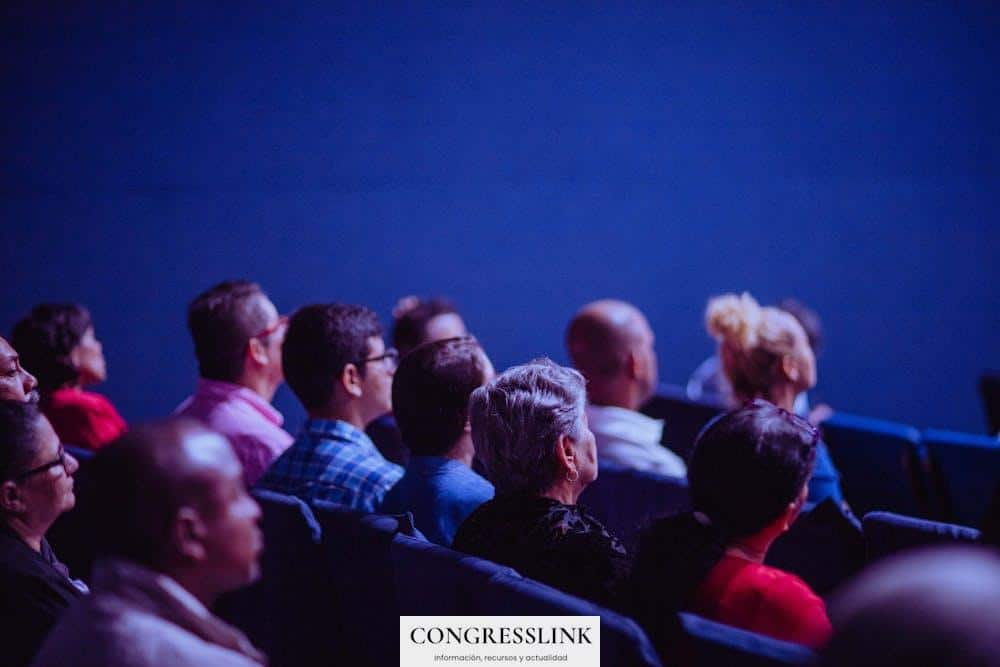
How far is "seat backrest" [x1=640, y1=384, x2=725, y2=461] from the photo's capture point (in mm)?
4719

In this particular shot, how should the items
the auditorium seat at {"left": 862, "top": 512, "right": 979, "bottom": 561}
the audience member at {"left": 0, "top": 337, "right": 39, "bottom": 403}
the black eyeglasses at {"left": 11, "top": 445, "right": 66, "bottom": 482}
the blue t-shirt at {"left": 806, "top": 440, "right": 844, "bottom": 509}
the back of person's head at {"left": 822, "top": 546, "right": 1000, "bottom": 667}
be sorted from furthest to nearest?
the blue t-shirt at {"left": 806, "top": 440, "right": 844, "bottom": 509}
the audience member at {"left": 0, "top": 337, "right": 39, "bottom": 403}
the auditorium seat at {"left": 862, "top": 512, "right": 979, "bottom": 561}
the black eyeglasses at {"left": 11, "top": 445, "right": 66, "bottom": 482}
the back of person's head at {"left": 822, "top": 546, "right": 1000, "bottom": 667}

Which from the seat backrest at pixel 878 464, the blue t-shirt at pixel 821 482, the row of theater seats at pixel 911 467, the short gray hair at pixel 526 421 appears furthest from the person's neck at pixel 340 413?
the seat backrest at pixel 878 464

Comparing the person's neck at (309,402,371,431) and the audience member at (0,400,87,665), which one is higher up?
the person's neck at (309,402,371,431)

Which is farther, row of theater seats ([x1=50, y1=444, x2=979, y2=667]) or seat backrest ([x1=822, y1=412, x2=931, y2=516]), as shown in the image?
seat backrest ([x1=822, y1=412, x2=931, y2=516])

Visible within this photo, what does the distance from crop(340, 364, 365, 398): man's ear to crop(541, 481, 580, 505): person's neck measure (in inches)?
41.1

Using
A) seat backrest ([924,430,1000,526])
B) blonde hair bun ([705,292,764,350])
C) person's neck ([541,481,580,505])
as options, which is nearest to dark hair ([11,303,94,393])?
blonde hair bun ([705,292,764,350])

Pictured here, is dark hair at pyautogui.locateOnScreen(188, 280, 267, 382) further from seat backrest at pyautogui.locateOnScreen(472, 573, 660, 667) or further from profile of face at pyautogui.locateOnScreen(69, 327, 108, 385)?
seat backrest at pyautogui.locateOnScreen(472, 573, 660, 667)

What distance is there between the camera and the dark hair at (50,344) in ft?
14.3

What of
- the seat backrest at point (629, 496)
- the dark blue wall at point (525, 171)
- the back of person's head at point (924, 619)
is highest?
the dark blue wall at point (525, 171)

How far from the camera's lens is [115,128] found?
5906 mm

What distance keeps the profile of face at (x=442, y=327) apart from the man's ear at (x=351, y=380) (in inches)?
35.3

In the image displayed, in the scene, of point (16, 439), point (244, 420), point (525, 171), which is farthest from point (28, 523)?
point (525, 171)

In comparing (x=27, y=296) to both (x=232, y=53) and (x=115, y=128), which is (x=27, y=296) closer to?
(x=115, y=128)

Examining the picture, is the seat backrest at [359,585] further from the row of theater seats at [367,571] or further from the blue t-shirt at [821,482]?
the blue t-shirt at [821,482]
